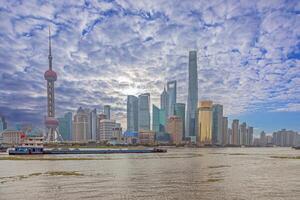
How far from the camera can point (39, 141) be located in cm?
18225

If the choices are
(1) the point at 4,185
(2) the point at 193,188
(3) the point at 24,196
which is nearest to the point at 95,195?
(3) the point at 24,196

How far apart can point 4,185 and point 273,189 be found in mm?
41512

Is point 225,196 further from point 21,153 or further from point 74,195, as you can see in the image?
point 21,153

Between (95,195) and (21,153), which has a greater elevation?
(95,195)

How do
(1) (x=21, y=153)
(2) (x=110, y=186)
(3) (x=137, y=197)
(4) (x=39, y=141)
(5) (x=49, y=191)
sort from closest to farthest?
(3) (x=137, y=197) → (5) (x=49, y=191) → (2) (x=110, y=186) → (1) (x=21, y=153) → (4) (x=39, y=141)

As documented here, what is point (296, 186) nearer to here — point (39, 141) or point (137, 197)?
point (137, 197)

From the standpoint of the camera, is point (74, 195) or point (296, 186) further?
point (296, 186)

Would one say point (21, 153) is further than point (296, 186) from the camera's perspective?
Yes

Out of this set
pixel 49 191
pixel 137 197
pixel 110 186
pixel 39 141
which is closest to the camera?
pixel 137 197

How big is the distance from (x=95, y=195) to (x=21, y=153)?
140114 mm

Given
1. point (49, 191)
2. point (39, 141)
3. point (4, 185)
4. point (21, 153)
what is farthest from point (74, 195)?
point (39, 141)

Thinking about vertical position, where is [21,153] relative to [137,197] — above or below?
below

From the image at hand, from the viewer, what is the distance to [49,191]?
148 feet

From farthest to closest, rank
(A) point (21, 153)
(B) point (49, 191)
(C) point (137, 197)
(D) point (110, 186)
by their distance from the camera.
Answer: (A) point (21, 153), (D) point (110, 186), (B) point (49, 191), (C) point (137, 197)
